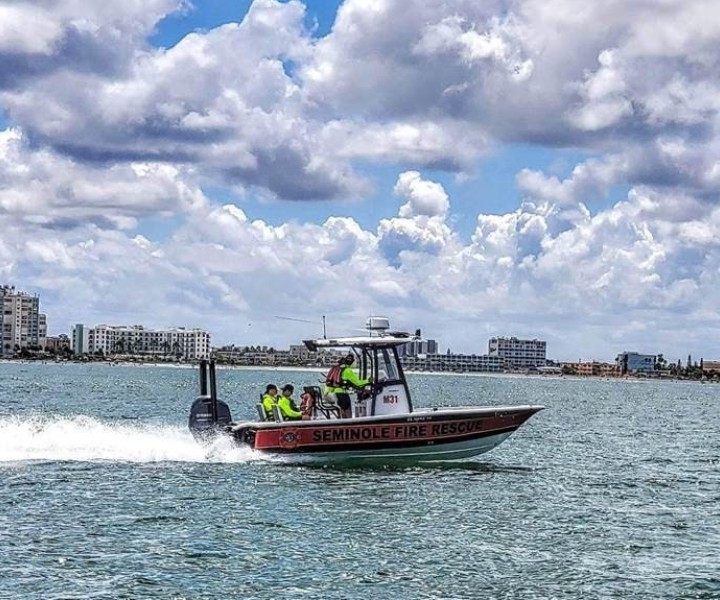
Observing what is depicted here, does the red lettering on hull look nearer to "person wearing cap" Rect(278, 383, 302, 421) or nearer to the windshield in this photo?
"person wearing cap" Rect(278, 383, 302, 421)

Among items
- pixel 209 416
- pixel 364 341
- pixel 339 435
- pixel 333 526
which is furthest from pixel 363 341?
pixel 333 526

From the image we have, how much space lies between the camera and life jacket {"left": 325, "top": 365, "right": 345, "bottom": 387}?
31547 millimetres

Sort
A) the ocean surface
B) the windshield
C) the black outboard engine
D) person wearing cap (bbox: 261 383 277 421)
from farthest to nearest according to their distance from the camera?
the black outboard engine
the windshield
person wearing cap (bbox: 261 383 277 421)
the ocean surface

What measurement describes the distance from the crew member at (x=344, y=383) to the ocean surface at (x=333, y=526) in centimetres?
168

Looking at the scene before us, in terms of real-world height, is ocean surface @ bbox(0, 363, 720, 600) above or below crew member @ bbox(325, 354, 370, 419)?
below

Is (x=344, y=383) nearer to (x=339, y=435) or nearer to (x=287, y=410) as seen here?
(x=339, y=435)

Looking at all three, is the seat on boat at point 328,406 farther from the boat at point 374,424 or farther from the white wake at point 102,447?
the white wake at point 102,447

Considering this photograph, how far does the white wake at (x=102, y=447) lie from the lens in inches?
1275

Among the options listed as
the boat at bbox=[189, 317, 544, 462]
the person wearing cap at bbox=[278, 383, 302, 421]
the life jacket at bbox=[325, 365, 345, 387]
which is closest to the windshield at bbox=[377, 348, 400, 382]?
the boat at bbox=[189, 317, 544, 462]

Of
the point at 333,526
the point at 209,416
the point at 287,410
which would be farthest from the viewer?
the point at 209,416

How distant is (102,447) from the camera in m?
35.7

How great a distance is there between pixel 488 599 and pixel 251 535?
6.03m

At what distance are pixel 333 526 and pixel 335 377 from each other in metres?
8.59

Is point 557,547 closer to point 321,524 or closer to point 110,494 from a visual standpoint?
point 321,524
